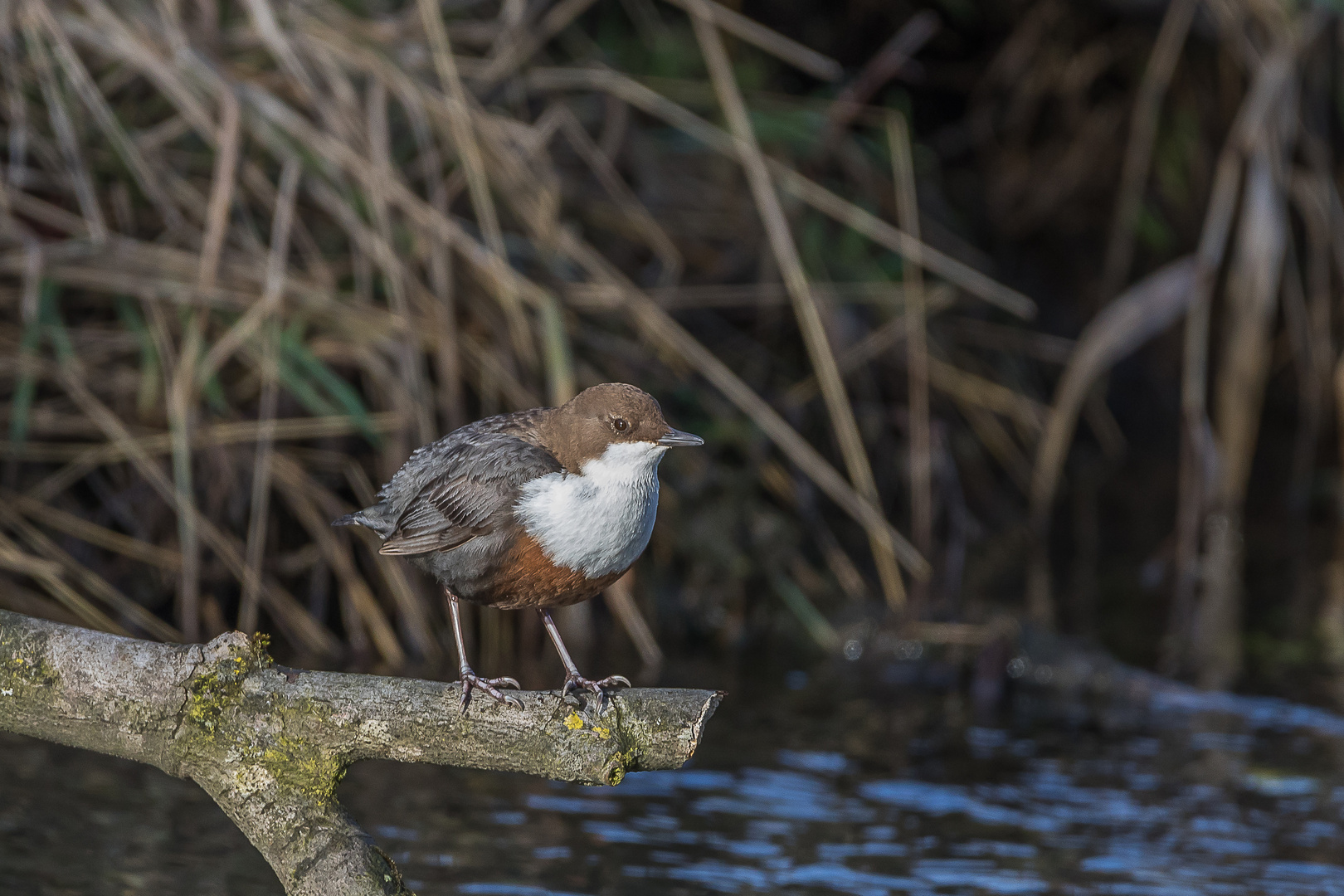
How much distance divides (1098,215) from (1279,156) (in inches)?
129

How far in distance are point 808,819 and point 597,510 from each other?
2.02 m

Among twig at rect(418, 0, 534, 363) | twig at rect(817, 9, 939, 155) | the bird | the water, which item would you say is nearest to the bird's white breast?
the bird

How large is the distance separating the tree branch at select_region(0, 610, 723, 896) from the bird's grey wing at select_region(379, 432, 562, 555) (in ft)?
1.56

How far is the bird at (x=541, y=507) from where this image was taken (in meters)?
2.72

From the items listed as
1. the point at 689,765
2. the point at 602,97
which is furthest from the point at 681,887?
the point at 602,97

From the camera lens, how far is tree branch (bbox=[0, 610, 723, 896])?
2426mm

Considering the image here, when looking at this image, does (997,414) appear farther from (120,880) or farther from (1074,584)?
(120,880)

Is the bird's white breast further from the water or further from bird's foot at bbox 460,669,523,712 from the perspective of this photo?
the water

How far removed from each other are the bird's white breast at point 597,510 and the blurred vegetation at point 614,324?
2493mm

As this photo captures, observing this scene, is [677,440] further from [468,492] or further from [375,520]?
[375,520]

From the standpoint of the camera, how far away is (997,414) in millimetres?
8492

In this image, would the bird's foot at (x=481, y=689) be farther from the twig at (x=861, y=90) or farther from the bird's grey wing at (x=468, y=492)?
the twig at (x=861, y=90)

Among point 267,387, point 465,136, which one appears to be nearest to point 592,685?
point 267,387

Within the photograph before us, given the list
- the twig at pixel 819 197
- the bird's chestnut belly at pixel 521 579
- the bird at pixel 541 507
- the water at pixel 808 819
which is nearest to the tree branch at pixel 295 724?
the bird at pixel 541 507
